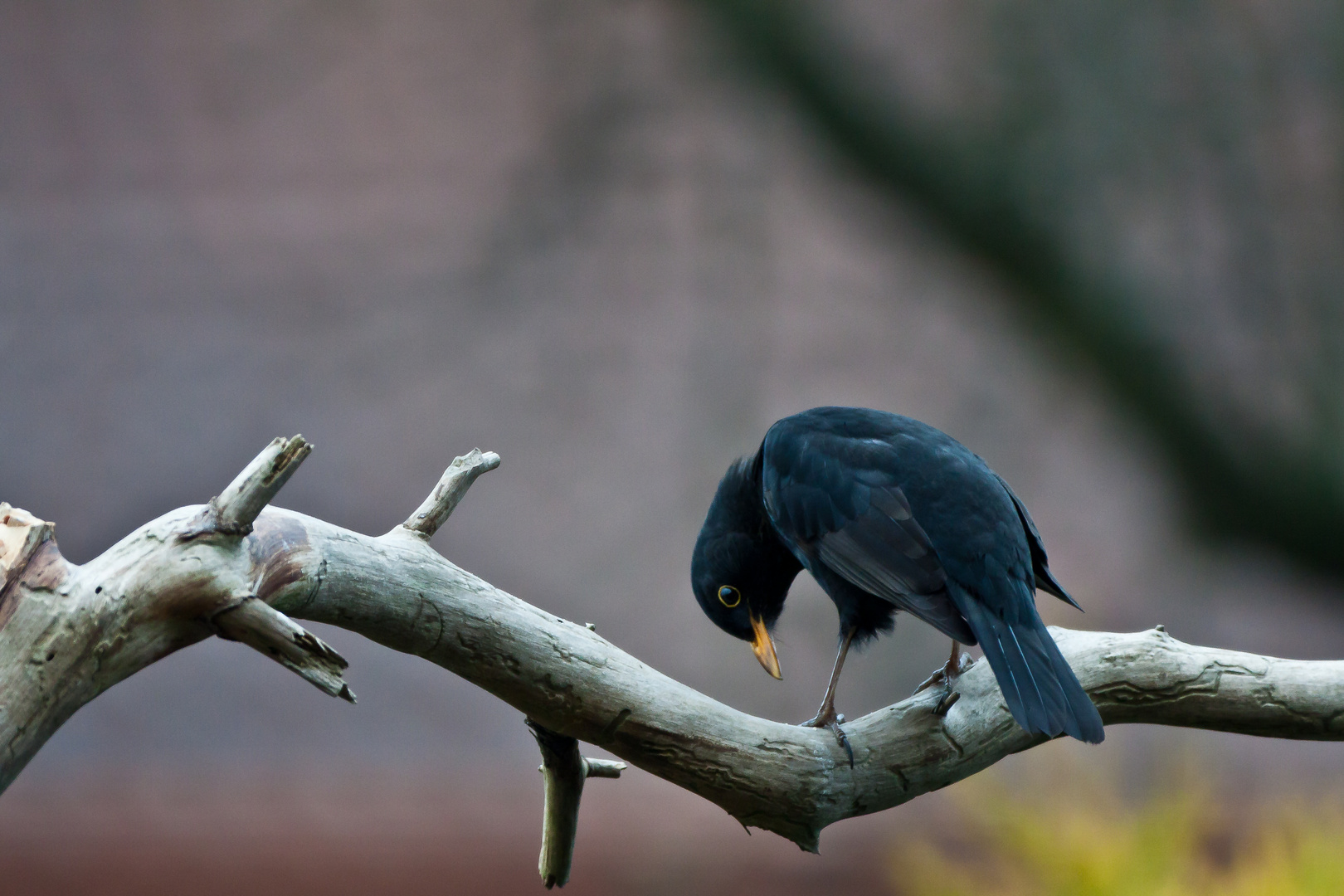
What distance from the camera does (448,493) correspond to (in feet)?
6.19

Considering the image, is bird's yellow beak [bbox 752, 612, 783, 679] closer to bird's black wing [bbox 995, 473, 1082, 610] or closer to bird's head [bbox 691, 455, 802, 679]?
bird's head [bbox 691, 455, 802, 679]

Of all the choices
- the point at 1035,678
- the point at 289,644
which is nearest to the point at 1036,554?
the point at 1035,678

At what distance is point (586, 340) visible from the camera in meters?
5.88

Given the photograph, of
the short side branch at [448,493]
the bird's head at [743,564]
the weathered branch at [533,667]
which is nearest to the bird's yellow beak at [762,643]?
the bird's head at [743,564]

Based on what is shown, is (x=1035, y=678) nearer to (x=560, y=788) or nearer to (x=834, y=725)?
(x=834, y=725)

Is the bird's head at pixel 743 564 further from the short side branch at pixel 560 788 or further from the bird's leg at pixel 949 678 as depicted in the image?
the short side branch at pixel 560 788

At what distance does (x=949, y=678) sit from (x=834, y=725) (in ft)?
0.91

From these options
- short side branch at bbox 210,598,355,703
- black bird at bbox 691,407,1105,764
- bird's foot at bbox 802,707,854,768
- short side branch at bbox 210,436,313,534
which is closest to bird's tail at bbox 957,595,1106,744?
black bird at bbox 691,407,1105,764

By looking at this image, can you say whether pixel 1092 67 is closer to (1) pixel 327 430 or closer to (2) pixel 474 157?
(2) pixel 474 157

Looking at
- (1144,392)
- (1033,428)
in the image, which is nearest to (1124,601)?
(1033,428)

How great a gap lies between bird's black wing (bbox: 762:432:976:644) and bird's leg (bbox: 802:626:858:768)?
0.64ft

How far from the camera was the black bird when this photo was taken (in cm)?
204

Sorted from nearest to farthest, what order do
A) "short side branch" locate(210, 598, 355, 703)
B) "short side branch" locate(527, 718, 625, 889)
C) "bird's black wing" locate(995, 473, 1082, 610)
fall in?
"short side branch" locate(210, 598, 355, 703) → "short side branch" locate(527, 718, 625, 889) → "bird's black wing" locate(995, 473, 1082, 610)

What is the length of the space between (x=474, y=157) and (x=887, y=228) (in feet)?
6.76
